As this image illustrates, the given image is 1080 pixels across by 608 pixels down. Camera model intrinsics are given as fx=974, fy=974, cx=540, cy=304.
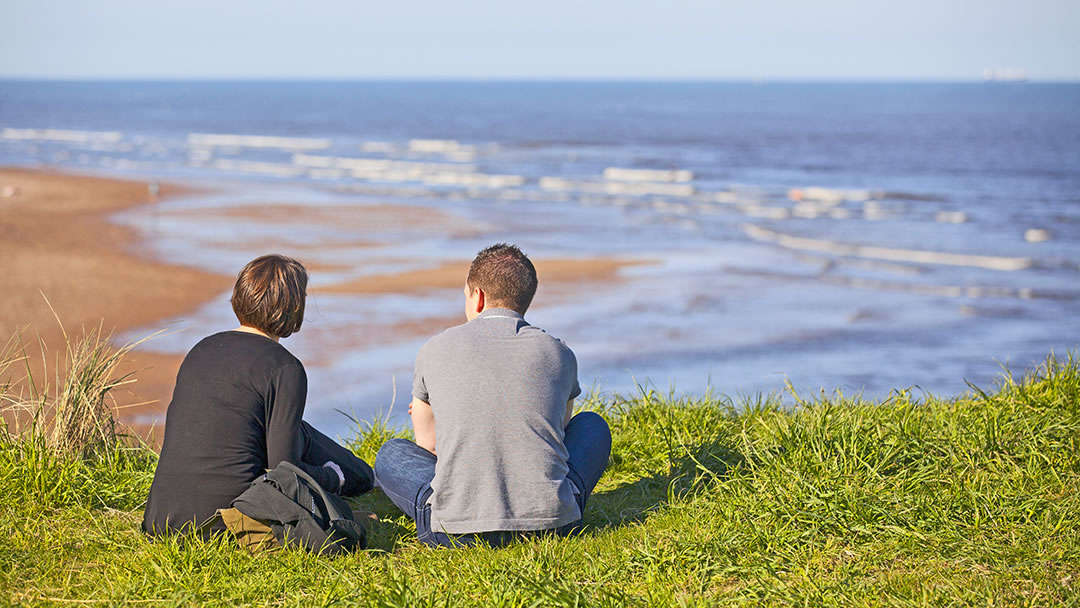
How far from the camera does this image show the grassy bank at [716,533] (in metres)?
3.37

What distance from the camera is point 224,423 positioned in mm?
3611

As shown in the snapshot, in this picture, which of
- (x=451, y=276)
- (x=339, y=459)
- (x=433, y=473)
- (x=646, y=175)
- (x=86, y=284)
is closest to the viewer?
(x=433, y=473)

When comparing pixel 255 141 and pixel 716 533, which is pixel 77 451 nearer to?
pixel 716 533

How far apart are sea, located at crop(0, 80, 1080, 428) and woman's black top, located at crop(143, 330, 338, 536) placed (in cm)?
247

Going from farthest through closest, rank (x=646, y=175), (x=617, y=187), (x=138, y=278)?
(x=646, y=175)
(x=617, y=187)
(x=138, y=278)

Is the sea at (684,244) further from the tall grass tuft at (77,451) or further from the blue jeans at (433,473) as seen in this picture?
the tall grass tuft at (77,451)

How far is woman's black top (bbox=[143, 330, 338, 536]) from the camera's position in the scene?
3594mm

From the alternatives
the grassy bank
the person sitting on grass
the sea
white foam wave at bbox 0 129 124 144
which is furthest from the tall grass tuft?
white foam wave at bbox 0 129 124 144

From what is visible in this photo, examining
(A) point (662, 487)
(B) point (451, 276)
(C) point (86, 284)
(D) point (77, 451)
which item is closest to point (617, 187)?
(B) point (451, 276)

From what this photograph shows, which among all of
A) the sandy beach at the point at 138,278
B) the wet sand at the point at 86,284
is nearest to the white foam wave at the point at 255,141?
the sandy beach at the point at 138,278

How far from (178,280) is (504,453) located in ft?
30.6

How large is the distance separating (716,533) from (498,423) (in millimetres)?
989

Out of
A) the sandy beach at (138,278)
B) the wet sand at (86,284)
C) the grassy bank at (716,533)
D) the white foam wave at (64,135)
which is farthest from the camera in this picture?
the white foam wave at (64,135)

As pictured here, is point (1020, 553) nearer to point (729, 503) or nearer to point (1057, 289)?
point (729, 503)
